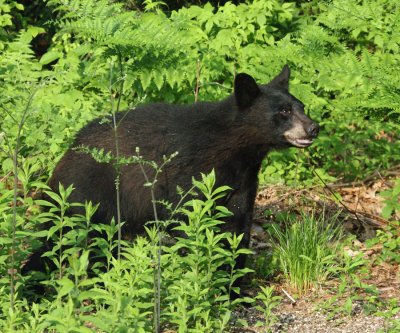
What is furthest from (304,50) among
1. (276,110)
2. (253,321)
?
(253,321)

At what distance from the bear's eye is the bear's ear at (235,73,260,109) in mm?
245

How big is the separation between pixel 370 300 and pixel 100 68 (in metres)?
4.48

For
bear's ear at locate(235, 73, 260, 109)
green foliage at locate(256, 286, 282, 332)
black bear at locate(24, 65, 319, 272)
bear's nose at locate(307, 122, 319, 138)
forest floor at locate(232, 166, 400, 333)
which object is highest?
bear's ear at locate(235, 73, 260, 109)

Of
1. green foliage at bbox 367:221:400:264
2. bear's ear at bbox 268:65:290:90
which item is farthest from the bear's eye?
green foliage at bbox 367:221:400:264

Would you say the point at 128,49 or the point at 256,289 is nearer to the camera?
the point at 256,289

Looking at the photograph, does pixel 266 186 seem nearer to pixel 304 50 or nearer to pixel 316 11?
pixel 304 50

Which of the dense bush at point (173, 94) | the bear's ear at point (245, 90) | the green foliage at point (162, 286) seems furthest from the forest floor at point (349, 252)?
the bear's ear at point (245, 90)

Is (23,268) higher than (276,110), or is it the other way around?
(276,110)

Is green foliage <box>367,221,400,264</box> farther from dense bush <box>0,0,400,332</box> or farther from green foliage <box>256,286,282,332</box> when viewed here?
green foliage <box>256,286,282,332</box>

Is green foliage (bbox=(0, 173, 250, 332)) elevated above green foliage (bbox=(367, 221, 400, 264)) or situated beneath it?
elevated above

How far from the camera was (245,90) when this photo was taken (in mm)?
7324

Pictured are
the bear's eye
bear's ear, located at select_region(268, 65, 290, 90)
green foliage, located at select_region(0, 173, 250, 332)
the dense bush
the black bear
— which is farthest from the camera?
bear's ear, located at select_region(268, 65, 290, 90)

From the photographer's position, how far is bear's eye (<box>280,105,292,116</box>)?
732 cm

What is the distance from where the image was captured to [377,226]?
8.73 m
